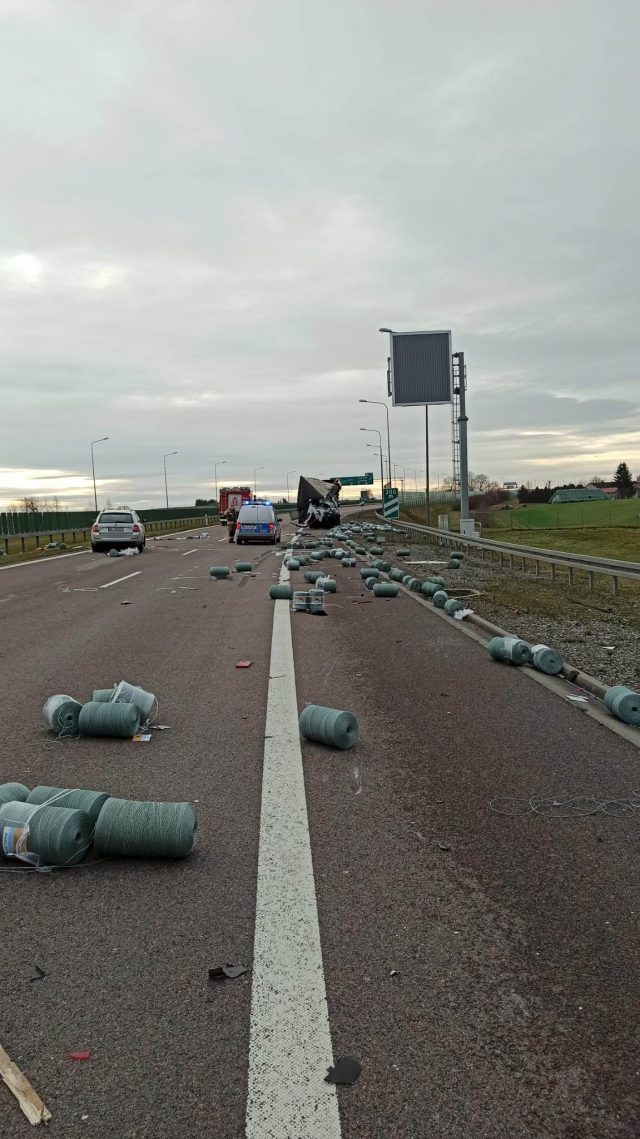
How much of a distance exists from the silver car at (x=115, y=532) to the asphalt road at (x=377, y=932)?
25454 mm

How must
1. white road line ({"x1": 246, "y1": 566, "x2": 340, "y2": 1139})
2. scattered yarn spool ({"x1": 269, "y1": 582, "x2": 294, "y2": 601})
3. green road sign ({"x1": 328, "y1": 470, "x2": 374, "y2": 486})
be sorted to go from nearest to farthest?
white road line ({"x1": 246, "y1": 566, "x2": 340, "y2": 1139}) < scattered yarn spool ({"x1": 269, "y1": 582, "x2": 294, "y2": 601}) < green road sign ({"x1": 328, "y1": 470, "x2": 374, "y2": 486})

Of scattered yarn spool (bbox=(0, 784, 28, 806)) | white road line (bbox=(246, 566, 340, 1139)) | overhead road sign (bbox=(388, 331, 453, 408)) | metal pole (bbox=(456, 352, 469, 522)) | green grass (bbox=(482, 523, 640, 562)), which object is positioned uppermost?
overhead road sign (bbox=(388, 331, 453, 408))

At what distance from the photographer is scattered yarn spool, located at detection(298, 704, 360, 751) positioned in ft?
19.2

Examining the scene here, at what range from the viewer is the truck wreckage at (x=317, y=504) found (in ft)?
181

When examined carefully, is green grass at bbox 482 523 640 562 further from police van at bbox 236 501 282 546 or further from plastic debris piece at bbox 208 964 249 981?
plastic debris piece at bbox 208 964 249 981

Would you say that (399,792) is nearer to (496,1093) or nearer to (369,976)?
(369,976)

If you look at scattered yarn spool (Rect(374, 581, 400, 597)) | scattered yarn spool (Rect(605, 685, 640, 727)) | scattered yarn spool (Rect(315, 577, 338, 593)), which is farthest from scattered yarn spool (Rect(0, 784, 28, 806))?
scattered yarn spool (Rect(315, 577, 338, 593))

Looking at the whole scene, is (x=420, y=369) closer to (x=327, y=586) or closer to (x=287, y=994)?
(x=327, y=586)

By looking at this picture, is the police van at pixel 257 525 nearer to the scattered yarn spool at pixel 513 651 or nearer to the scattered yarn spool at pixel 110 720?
the scattered yarn spool at pixel 513 651

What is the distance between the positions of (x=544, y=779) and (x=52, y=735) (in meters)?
3.72

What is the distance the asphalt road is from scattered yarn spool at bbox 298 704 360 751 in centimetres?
12

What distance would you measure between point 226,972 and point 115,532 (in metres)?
30.2

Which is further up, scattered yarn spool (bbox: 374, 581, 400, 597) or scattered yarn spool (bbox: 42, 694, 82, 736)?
scattered yarn spool (bbox: 42, 694, 82, 736)

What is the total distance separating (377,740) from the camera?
6129 mm
